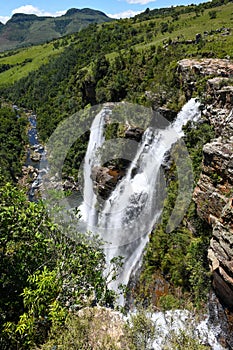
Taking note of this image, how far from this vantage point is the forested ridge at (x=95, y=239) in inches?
347

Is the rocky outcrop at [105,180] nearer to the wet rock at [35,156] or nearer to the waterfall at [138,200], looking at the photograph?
the waterfall at [138,200]

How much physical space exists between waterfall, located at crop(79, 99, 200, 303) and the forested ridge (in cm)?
173

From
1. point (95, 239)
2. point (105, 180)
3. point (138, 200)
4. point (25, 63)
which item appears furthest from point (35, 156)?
point (25, 63)

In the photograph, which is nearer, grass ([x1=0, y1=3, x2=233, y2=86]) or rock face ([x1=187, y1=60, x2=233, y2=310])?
rock face ([x1=187, y1=60, x2=233, y2=310])

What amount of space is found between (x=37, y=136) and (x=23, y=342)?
55938 mm

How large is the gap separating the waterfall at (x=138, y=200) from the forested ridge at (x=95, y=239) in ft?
5.66

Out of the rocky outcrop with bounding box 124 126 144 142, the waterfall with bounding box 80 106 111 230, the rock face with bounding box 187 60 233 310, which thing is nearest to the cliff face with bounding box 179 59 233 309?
the rock face with bounding box 187 60 233 310

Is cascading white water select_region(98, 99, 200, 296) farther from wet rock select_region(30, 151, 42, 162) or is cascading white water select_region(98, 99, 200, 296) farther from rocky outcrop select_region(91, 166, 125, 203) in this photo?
wet rock select_region(30, 151, 42, 162)

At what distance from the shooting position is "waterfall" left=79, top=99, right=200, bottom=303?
2455cm

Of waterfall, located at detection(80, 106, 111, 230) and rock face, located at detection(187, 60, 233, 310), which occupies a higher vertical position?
rock face, located at detection(187, 60, 233, 310)

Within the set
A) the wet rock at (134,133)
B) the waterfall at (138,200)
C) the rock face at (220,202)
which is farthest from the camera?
the wet rock at (134,133)

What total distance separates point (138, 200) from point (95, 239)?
13805 millimetres

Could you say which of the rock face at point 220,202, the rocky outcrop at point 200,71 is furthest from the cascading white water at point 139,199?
the rock face at point 220,202

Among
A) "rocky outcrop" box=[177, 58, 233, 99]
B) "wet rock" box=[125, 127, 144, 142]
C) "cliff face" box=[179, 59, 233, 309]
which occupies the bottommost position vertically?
"wet rock" box=[125, 127, 144, 142]
